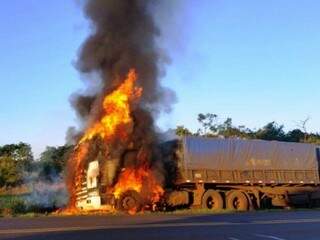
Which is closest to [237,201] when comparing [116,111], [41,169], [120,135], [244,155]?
[244,155]

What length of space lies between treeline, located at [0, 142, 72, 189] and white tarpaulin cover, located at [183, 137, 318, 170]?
647 inches

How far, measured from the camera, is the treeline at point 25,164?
52781mm

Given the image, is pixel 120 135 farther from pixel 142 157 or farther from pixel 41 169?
pixel 41 169

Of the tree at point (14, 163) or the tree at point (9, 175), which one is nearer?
the tree at point (9, 175)

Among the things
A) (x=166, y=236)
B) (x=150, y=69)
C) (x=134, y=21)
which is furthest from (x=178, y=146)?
(x=166, y=236)

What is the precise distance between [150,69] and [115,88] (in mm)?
2022

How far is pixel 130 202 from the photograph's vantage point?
1115 inches

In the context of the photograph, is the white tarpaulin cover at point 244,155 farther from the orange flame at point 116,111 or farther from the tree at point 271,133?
the tree at point 271,133

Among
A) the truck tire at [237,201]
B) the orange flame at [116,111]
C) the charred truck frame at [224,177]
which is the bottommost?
the truck tire at [237,201]

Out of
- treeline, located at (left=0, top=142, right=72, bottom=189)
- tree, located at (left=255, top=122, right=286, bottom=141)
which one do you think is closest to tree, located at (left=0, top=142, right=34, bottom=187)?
treeline, located at (left=0, top=142, right=72, bottom=189)

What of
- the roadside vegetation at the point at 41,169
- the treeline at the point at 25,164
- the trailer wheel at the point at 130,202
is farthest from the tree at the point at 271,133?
the trailer wheel at the point at 130,202

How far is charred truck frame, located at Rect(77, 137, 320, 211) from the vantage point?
28.6m

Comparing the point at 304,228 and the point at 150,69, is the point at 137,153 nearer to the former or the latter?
the point at 150,69

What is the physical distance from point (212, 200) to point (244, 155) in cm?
303
